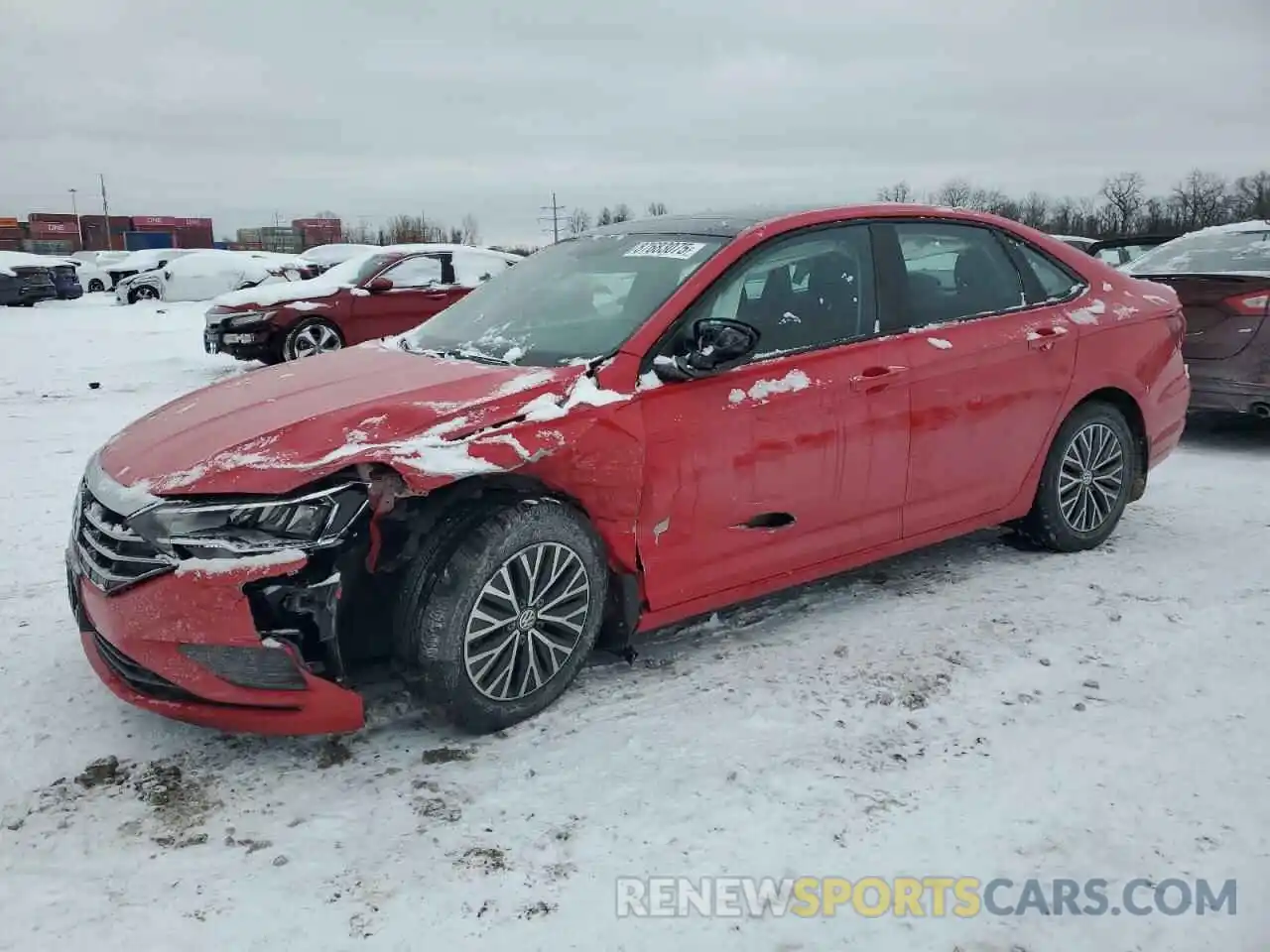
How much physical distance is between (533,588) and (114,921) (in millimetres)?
1406

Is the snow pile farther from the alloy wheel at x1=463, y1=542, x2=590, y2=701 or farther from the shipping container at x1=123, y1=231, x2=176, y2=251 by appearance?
the shipping container at x1=123, y1=231, x2=176, y2=251

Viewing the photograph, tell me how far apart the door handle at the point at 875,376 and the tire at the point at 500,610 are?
1236mm

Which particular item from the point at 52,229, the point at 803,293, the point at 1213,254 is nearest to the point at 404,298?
the point at 1213,254

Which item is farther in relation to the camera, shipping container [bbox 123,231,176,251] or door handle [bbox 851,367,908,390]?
shipping container [bbox 123,231,176,251]

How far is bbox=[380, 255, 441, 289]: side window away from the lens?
12.0 m

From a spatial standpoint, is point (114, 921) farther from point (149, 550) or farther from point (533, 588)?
point (533, 588)

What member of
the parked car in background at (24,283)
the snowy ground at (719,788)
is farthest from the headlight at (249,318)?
the parked car in background at (24,283)

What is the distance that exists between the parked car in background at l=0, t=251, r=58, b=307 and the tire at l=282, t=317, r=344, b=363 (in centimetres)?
1840

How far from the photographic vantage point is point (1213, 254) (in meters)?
7.35

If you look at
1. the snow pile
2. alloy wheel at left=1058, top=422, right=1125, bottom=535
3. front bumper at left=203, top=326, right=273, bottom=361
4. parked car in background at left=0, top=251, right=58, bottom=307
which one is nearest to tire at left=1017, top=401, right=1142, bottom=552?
alloy wheel at left=1058, top=422, right=1125, bottom=535

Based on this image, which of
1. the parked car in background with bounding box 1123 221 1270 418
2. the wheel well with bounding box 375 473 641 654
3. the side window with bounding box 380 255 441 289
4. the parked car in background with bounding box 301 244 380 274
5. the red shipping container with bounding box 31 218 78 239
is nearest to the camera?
the wheel well with bounding box 375 473 641 654

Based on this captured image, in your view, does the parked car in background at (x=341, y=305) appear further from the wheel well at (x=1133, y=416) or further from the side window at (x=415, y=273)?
the wheel well at (x=1133, y=416)

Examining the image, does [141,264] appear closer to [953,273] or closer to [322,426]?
[953,273]

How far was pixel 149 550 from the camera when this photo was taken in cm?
288
